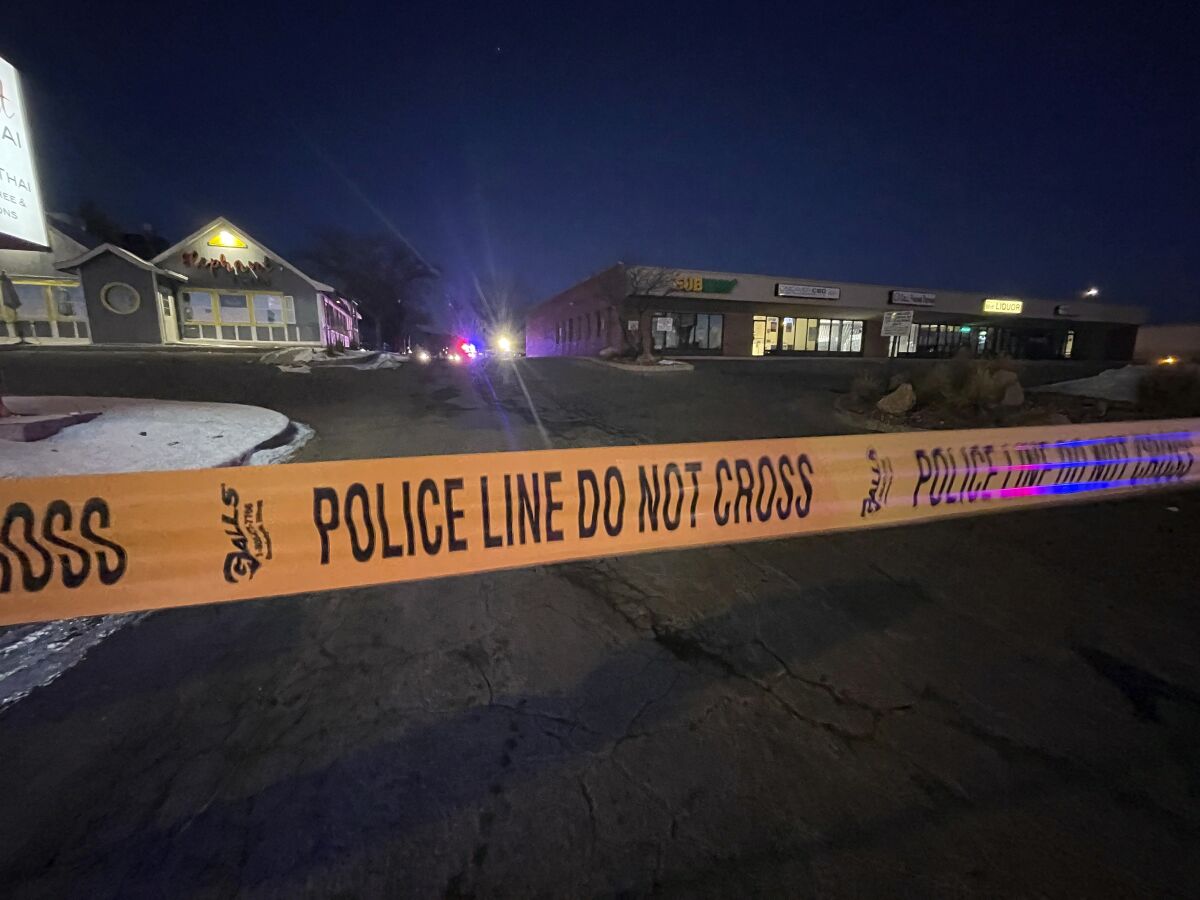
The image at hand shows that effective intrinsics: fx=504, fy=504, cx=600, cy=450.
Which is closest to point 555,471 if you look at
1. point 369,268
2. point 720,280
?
point 720,280

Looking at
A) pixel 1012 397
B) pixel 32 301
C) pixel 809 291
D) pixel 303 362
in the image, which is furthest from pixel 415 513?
pixel 809 291

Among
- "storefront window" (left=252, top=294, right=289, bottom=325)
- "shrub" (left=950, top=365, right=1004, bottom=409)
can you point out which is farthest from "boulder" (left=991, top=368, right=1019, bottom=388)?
"storefront window" (left=252, top=294, right=289, bottom=325)

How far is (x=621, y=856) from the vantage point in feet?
6.06

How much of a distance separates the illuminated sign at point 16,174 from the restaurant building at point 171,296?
62.8ft

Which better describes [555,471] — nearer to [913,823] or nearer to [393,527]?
[393,527]

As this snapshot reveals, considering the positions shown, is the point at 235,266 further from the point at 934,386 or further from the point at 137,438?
the point at 934,386

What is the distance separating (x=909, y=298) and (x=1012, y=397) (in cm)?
3030

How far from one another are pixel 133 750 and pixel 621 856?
223 cm

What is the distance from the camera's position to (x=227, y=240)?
84.1ft

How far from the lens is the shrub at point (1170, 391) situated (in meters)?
7.97

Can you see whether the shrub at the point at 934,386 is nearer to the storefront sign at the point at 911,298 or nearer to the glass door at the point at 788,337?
the glass door at the point at 788,337

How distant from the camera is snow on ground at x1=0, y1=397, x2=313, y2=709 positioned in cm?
293

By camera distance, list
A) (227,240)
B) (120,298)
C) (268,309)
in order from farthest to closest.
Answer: (268,309), (227,240), (120,298)

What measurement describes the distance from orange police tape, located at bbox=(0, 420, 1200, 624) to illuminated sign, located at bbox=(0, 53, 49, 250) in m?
7.59
